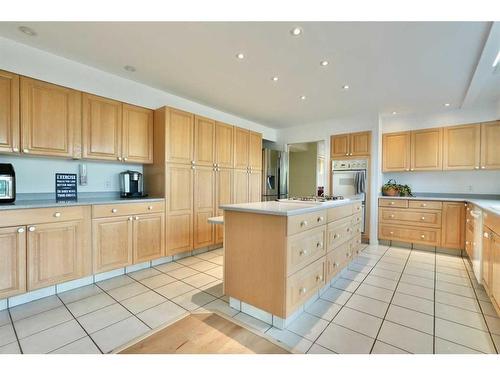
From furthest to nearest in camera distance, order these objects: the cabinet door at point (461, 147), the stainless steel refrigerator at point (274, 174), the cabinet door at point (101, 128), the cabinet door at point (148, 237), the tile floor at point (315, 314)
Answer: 1. the stainless steel refrigerator at point (274, 174)
2. the cabinet door at point (461, 147)
3. the cabinet door at point (148, 237)
4. the cabinet door at point (101, 128)
5. the tile floor at point (315, 314)

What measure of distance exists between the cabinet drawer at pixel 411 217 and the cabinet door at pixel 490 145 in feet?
3.39

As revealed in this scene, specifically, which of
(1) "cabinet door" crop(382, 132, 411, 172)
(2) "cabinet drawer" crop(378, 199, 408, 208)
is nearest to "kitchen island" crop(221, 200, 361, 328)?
(2) "cabinet drawer" crop(378, 199, 408, 208)

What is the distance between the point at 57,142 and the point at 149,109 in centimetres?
119

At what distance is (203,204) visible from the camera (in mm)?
3564

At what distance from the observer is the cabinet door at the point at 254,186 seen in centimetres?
441

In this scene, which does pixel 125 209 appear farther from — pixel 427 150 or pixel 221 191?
pixel 427 150

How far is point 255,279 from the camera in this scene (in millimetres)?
1866

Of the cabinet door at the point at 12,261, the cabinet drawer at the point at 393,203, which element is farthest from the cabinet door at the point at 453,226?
the cabinet door at the point at 12,261

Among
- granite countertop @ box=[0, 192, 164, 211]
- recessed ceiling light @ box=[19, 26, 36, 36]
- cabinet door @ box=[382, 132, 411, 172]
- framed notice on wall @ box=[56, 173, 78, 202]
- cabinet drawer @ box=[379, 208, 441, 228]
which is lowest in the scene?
cabinet drawer @ box=[379, 208, 441, 228]

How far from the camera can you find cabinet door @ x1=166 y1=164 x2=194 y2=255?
3133 mm

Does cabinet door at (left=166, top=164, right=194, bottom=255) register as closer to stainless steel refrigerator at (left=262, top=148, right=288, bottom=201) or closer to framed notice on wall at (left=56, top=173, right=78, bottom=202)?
framed notice on wall at (left=56, top=173, right=78, bottom=202)

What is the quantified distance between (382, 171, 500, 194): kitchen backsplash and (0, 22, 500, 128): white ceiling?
1194mm

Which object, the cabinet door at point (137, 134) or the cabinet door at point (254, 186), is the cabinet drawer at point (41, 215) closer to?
the cabinet door at point (137, 134)
